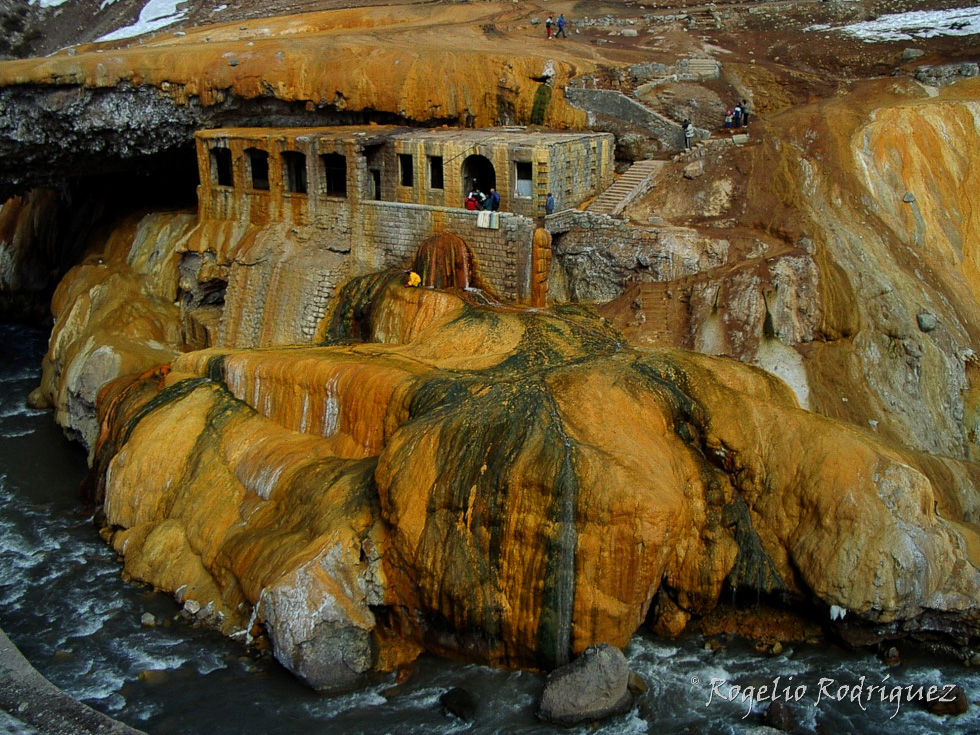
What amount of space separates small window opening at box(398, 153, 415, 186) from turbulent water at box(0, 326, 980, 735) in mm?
14895

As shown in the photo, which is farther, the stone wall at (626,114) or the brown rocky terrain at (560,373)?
the stone wall at (626,114)

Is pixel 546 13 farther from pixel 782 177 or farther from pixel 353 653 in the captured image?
pixel 353 653

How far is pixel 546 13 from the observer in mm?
45781

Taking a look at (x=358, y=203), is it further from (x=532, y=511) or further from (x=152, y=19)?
(x=152, y=19)

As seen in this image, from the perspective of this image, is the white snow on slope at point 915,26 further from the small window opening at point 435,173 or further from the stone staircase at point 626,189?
the small window opening at point 435,173

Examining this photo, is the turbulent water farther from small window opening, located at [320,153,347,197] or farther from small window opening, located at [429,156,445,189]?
small window opening, located at [320,153,347,197]

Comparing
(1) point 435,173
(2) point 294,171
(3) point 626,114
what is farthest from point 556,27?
(2) point 294,171

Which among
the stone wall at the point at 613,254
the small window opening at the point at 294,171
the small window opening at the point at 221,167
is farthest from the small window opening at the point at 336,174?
the stone wall at the point at 613,254

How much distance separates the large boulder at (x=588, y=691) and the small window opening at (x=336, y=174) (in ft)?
63.3

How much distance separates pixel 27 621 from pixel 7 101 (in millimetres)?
19066

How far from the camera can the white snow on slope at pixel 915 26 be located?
3919 centimetres

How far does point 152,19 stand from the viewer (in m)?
49.8

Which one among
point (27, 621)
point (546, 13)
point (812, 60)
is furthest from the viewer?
point (546, 13)

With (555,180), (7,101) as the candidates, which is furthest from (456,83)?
(7,101)
